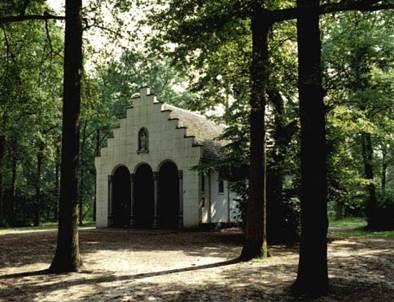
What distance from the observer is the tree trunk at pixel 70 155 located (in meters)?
11.3

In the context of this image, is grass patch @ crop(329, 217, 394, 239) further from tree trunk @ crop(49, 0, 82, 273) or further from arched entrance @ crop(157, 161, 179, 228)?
tree trunk @ crop(49, 0, 82, 273)

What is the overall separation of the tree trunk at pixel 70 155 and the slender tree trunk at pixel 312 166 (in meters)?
5.76

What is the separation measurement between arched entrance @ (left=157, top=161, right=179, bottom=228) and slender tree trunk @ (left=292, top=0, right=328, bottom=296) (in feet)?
65.4

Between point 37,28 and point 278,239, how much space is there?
41.5 ft

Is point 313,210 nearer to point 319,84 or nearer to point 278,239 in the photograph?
point 319,84

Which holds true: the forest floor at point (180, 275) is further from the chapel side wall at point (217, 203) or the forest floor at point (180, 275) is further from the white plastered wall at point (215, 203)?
the chapel side wall at point (217, 203)

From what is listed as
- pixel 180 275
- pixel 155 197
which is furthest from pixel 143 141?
pixel 180 275

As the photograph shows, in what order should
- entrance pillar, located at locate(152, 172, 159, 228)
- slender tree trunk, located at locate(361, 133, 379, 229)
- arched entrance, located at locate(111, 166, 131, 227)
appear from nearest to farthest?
slender tree trunk, located at locate(361, 133, 379, 229)
entrance pillar, located at locate(152, 172, 159, 228)
arched entrance, located at locate(111, 166, 131, 227)

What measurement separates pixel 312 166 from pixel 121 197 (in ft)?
77.2

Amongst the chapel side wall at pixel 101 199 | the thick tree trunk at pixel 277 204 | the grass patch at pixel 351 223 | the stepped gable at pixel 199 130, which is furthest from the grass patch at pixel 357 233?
the chapel side wall at pixel 101 199

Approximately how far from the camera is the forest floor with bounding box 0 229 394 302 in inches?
340

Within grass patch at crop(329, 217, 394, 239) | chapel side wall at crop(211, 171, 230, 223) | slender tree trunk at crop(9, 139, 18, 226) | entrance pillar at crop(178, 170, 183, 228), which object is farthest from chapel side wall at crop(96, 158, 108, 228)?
grass patch at crop(329, 217, 394, 239)

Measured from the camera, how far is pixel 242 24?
1335cm

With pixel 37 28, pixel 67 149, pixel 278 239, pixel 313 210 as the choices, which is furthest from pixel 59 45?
pixel 313 210
